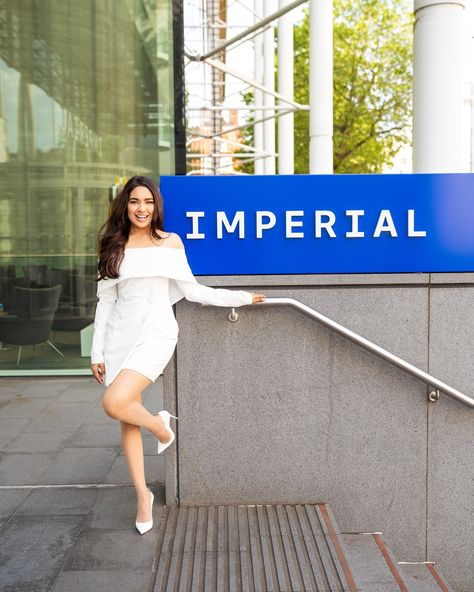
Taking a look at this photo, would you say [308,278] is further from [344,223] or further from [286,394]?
[286,394]

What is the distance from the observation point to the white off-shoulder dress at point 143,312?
3.59m

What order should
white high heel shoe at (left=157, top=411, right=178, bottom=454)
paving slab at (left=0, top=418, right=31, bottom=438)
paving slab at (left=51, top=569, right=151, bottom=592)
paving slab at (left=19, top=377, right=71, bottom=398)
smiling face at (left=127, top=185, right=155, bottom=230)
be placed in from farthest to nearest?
paving slab at (left=19, top=377, right=71, bottom=398)
paving slab at (left=0, top=418, right=31, bottom=438)
white high heel shoe at (left=157, top=411, right=178, bottom=454)
smiling face at (left=127, top=185, right=155, bottom=230)
paving slab at (left=51, top=569, right=151, bottom=592)

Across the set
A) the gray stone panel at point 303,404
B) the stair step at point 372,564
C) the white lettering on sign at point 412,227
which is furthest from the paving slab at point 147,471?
the white lettering on sign at point 412,227

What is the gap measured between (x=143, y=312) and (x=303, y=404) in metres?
1.13

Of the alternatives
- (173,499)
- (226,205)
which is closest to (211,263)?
(226,205)

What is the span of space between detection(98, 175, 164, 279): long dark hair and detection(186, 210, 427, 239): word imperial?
23cm

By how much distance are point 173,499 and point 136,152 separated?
6128mm

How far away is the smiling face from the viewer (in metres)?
3.63

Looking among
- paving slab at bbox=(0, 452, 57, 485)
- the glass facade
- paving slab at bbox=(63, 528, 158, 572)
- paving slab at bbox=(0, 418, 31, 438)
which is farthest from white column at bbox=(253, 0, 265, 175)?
paving slab at bbox=(63, 528, 158, 572)

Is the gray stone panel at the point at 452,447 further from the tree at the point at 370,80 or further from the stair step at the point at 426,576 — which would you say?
the tree at the point at 370,80

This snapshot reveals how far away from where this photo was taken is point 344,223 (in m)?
3.89

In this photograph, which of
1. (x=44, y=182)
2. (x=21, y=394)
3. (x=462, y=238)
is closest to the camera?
(x=462, y=238)

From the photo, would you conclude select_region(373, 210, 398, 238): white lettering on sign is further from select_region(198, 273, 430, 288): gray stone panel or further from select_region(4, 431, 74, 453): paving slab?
select_region(4, 431, 74, 453): paving slab

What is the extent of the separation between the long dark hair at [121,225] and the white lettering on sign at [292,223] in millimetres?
707
